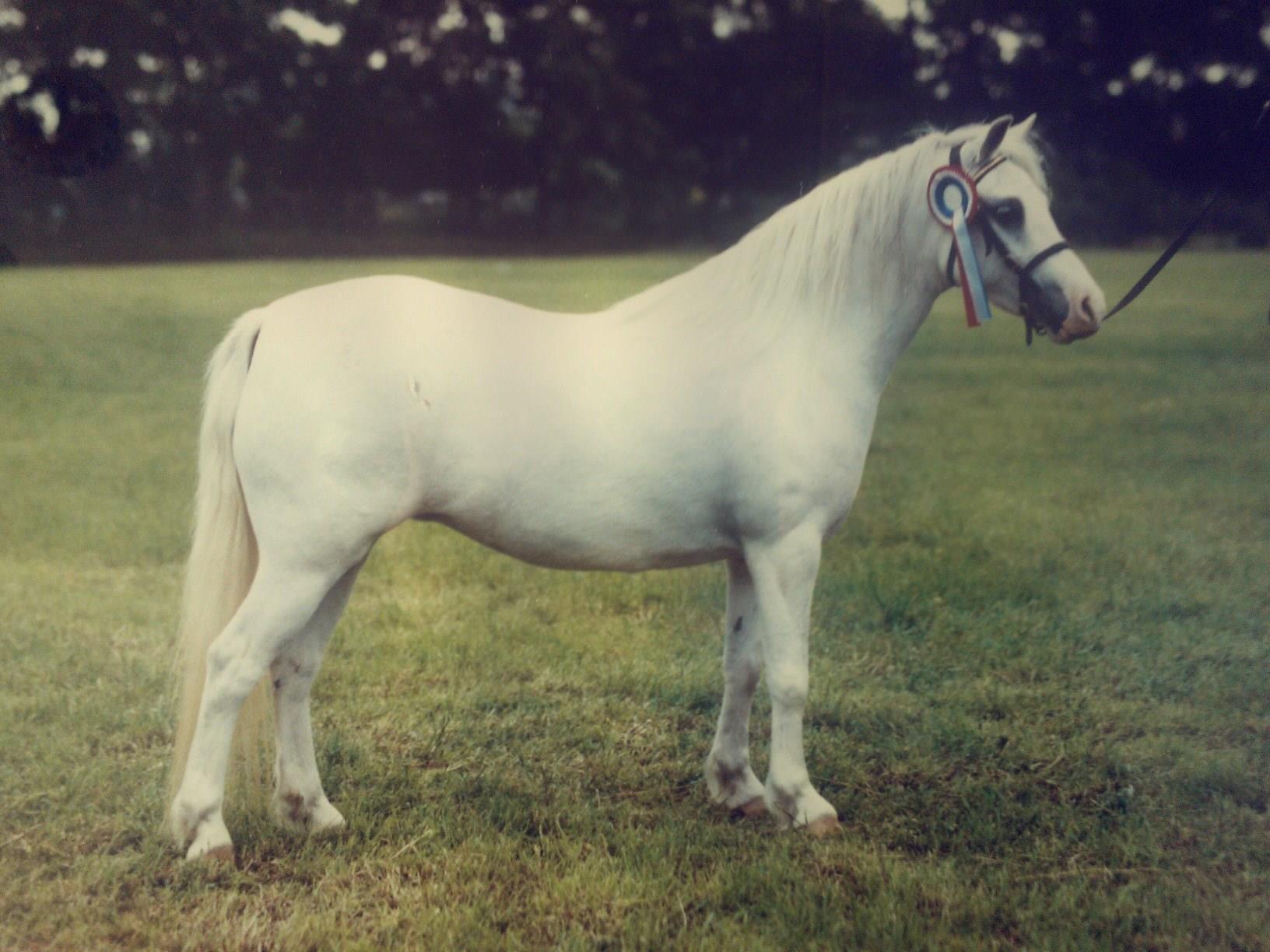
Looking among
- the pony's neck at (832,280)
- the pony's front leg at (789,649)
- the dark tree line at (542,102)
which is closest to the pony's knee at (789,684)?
the pony's front leg at (789,649)

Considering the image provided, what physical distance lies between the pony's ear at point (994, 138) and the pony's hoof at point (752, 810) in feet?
5.26

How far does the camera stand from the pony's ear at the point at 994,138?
226 cm

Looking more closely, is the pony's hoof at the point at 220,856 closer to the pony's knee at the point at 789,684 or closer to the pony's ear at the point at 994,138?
the pony's knee at the point at 789,684

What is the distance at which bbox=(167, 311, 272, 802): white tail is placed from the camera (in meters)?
2.37

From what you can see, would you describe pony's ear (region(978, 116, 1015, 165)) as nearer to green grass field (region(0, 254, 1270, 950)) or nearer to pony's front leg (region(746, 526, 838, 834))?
pony's front leg (region(746, 526, 838, 834))

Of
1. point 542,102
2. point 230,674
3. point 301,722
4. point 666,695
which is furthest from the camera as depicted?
point 666,695

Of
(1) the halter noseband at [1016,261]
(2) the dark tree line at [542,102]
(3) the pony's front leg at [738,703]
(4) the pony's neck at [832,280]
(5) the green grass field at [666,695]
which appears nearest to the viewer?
(5) the green grass field at [666,695]

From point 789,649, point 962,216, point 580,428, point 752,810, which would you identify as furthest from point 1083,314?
point 752,810

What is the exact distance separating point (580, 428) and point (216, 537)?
33.3 inches

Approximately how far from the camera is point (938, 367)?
5.85 m

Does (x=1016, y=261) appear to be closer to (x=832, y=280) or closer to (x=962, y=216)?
(x=962, y=216)

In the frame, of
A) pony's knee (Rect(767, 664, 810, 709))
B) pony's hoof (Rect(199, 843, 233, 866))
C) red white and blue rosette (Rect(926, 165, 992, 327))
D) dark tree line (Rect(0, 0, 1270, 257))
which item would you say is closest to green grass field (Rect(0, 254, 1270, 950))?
pony's hoof (Rect(199, 843, 233, 866))

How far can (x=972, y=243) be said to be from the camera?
235 centimetres

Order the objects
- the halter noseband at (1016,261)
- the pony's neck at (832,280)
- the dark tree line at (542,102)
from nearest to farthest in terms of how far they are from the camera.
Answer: the halter noseband at (1016,261), the pony's neck at (832,280), the dark tree line at (542,102)
